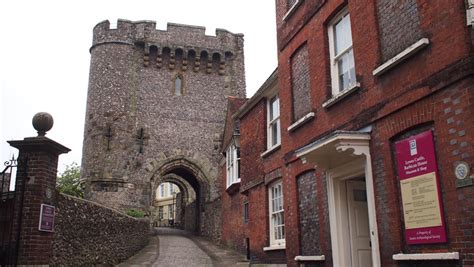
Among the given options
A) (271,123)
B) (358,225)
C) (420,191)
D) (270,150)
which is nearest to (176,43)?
(271,123)

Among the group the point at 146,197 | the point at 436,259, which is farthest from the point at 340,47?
the point at 146,197

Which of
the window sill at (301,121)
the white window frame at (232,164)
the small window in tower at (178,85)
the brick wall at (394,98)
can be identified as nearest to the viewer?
the brick wall at (394,98)

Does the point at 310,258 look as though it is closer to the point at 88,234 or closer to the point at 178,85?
the point at 88,234

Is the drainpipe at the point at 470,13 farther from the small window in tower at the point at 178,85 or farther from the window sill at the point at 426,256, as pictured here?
the small window in tower at the point at 178,85

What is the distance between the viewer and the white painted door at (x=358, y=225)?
9055 mm

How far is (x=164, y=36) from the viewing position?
31.3 meters

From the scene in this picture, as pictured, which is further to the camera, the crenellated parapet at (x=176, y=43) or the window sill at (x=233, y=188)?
the crenellated parapet at (x=176, y=43)

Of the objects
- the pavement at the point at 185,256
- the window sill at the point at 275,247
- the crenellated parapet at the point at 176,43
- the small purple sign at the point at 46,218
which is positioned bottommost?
the pavement at the point at 185,256

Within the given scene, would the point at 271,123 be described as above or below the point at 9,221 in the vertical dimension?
above

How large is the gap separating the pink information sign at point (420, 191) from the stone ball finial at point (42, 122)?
6511mm

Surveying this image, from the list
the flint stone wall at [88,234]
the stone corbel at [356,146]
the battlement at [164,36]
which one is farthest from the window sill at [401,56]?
the battlement at [164,36]

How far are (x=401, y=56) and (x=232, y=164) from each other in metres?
15.3

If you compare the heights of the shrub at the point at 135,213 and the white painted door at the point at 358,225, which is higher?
the shrub at the point at 135,213

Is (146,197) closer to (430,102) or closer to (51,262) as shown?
(51,262)
